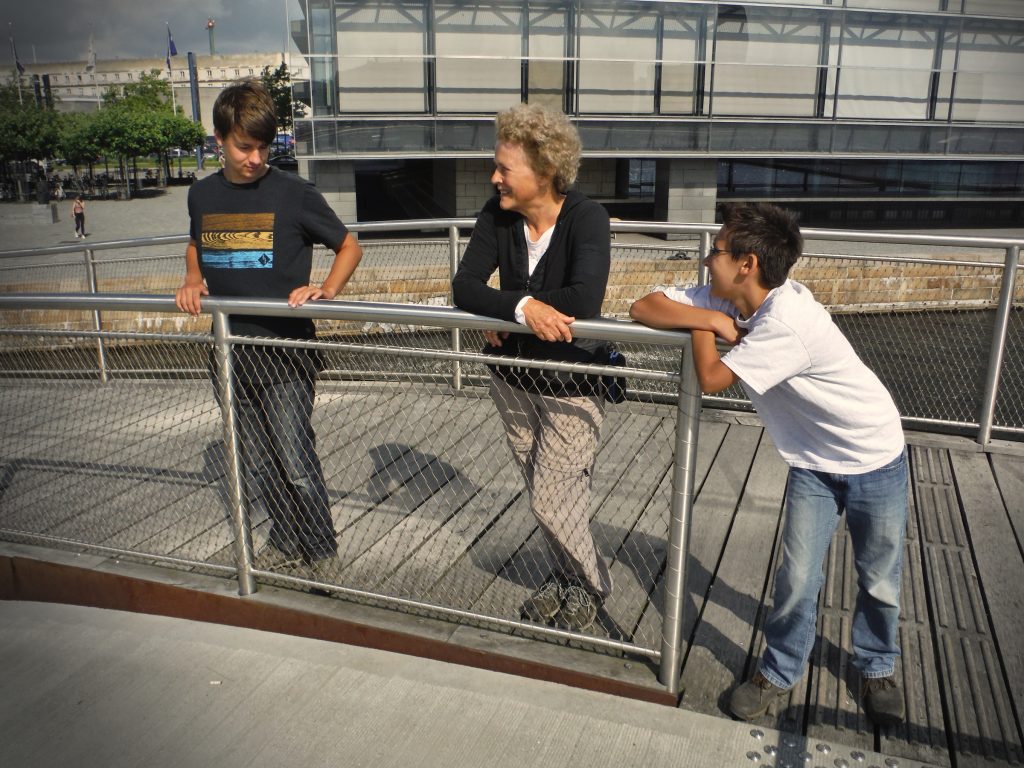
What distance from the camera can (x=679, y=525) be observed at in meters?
2.63

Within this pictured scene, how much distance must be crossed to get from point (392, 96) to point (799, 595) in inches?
765

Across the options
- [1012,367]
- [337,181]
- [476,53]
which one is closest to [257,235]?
[1012,367]

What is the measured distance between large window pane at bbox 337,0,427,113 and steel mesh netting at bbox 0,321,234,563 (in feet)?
52.1

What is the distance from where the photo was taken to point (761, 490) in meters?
4.29

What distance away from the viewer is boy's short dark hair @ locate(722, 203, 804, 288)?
2.34 m

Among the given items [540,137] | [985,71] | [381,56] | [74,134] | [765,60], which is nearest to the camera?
[540,137]

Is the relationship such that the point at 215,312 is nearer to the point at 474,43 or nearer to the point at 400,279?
the point at 400,279

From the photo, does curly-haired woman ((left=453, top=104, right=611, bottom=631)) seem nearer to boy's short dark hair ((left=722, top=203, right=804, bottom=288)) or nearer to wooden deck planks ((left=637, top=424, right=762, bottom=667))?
wooden deck planks ((left=637, top=424, right=762, bottom=667))

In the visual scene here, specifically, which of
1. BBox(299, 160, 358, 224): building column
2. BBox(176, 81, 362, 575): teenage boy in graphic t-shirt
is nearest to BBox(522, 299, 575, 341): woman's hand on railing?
BBox(176, 81, 362, 575): teenage boy in graphic t-shirt

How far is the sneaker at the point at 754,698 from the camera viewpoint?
2615 millimetres

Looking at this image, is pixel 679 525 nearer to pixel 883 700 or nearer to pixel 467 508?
pixel 883 700

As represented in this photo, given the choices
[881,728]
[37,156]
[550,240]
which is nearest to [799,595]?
[881,728]

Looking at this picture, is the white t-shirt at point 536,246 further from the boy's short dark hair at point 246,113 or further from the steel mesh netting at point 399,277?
the steel mesh netting at point 399,277

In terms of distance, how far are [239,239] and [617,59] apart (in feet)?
64.8
